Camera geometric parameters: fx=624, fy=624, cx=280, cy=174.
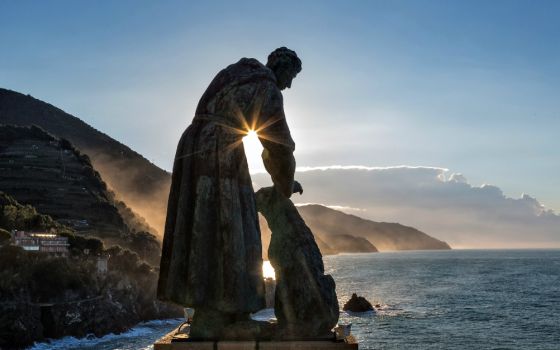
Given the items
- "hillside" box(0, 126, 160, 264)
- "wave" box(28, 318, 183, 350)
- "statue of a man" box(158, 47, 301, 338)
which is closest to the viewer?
"statue of a man" box(158, 47, 301, 338)

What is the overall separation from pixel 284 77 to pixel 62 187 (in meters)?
146

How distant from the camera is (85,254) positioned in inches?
3482

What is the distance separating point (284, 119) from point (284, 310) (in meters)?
1.66

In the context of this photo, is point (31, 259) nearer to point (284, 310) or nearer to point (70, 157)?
point (284, 310)

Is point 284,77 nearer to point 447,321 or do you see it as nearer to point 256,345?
point 256,345

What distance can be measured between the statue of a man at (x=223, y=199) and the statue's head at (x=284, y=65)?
187 mm

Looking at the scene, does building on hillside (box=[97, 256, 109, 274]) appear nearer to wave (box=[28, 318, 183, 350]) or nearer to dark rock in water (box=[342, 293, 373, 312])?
wave (box=[28, 318, 183, 350])

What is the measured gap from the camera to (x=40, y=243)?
82.1 meters

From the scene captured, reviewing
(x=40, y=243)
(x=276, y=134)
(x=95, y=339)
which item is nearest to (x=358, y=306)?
(x=95, y=339)

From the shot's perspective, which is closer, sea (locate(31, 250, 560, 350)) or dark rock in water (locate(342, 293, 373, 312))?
sea (locate(31, 250, 560, 350))

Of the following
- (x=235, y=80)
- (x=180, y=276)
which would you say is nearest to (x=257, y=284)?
(x=180, y=276)

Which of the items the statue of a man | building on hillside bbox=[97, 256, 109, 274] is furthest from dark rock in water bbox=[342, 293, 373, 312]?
the statue of a man

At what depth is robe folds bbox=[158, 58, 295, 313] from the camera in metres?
5.26

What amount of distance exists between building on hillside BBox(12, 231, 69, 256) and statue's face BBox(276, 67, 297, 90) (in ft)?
263
